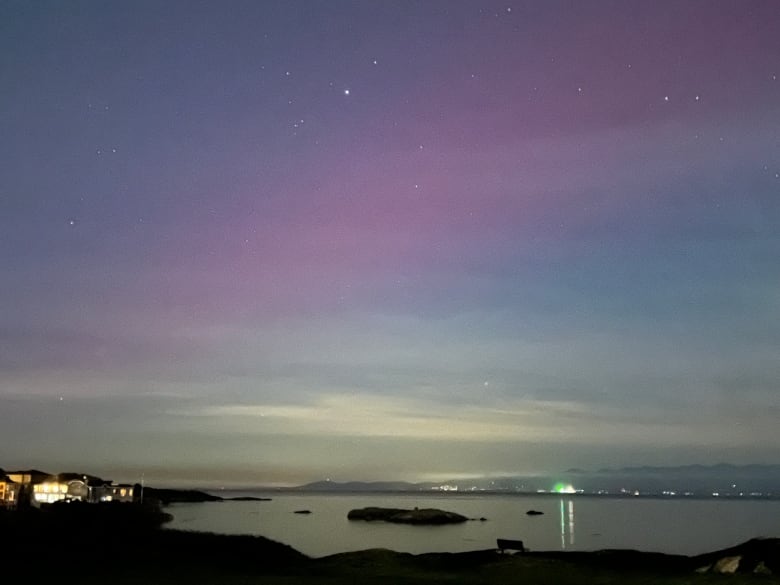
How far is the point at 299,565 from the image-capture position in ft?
124

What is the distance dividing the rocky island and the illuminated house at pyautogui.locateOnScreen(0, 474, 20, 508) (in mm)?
53987

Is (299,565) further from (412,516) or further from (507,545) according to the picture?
(412,516)

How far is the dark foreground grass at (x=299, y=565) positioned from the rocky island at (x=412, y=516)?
66.1 m

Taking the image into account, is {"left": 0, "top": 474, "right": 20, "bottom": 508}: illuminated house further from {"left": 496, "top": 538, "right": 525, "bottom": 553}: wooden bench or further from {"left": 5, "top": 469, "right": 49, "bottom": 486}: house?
{"left": 496, "top": 538, "right": 525, "bottom": 553}: wooden bench

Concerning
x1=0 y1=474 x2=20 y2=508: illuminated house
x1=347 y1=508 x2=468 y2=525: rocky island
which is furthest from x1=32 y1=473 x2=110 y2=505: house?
x1=347 y1=508 x2=468 y2=525: rocky island

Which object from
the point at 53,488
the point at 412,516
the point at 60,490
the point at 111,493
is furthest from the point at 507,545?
the point at 412,516

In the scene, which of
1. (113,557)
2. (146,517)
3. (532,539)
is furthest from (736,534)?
(113,557)

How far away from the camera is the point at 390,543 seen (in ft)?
256

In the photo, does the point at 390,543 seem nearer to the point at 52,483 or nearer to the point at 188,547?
the point at 188,547

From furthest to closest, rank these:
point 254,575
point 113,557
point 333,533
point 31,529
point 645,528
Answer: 1. point 645,528
2. point 333,533
3. point 31,529
4. point 113,557
5. point 254,575

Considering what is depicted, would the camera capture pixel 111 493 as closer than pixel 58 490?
No

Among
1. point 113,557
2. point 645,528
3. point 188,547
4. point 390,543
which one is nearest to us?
point 113,557

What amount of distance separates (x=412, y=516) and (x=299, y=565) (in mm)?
82939

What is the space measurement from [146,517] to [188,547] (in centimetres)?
4734
